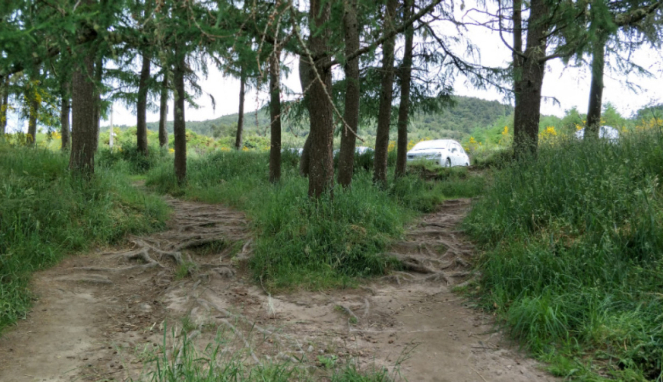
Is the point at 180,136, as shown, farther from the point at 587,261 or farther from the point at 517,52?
the point at 587,261

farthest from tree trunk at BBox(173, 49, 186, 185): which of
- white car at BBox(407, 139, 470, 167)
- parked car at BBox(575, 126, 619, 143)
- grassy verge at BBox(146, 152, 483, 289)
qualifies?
parked car at BBox(575, 126, 619, 143)

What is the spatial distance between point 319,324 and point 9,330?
2959 millimetres

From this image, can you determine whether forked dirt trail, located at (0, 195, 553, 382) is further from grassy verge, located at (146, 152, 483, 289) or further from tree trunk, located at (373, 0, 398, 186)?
tree trunk, located at (373, 0, 398, 186)

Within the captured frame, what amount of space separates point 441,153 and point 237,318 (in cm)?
1410

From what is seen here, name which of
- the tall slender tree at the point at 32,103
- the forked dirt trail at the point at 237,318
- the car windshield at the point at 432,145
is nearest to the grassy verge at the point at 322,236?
the forked dirt trail at the point at 237,318

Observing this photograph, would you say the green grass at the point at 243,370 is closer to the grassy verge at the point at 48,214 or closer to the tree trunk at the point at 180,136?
the grassy verge at the point at 48,214

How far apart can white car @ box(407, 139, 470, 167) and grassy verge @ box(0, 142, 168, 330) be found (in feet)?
33.2

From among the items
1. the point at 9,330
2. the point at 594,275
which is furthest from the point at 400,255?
the point at 9,330

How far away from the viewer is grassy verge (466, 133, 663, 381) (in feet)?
11.7

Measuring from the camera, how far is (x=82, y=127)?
816cm

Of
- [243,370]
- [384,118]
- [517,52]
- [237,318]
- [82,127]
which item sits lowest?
[243,370]

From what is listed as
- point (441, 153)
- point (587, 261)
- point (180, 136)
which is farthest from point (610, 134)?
point (180, 136)

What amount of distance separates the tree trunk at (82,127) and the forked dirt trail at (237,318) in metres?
1.89

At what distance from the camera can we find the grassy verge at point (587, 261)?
3.56m
